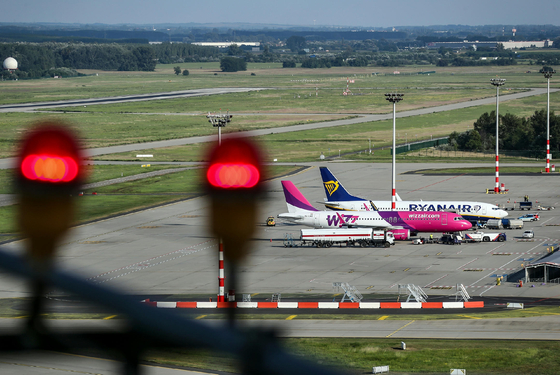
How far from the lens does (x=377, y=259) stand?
7688 cm

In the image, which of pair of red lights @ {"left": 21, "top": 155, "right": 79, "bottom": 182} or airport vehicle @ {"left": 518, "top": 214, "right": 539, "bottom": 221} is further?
airport vehicle @ {"left": 518, "top": 214, "right": 539, "bottom": 221}

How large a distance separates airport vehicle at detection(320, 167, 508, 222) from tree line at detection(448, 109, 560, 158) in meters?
77.1

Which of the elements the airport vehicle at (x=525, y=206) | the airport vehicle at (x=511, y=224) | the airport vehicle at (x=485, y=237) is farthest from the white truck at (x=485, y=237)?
the airport vehicle at (x=525, y=206)

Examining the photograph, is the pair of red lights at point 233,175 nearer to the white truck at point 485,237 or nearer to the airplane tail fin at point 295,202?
the airplane tail fin at point 295,202

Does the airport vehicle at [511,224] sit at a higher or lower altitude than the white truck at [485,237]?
higher

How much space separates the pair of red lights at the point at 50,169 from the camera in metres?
5.42

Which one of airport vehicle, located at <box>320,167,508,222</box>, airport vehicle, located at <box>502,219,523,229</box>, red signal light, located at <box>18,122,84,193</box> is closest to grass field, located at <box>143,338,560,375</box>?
red signal light, located at <box>18,122,84,193</box>

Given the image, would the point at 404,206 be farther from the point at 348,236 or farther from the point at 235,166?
the point at 235,166

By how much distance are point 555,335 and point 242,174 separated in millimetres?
46340

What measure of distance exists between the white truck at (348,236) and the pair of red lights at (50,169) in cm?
7706

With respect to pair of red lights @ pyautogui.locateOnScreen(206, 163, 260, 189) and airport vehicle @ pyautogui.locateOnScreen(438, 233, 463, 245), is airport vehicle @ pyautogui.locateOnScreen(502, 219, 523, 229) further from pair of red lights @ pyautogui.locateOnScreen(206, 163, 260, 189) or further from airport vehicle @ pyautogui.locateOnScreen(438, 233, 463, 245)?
pair of red lights @ pyautogui.locateOnScreen(206, 163, 260, 189)

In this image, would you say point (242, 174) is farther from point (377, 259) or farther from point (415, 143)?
point (415, 143)

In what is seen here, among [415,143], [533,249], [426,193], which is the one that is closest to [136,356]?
[533,249]

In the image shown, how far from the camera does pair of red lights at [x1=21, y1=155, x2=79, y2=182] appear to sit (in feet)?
17.8
